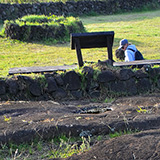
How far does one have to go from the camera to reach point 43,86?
6.55m

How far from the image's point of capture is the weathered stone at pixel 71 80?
6703 mm

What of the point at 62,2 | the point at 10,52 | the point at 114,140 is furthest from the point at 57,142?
the point at 62,2

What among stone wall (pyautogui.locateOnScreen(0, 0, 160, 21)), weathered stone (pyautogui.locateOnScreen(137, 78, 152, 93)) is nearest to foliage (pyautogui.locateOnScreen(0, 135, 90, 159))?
weathered stone (pyautogui.locateOnScreen(137, 78, 152, 93))

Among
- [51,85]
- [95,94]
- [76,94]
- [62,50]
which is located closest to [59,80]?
[51,85]

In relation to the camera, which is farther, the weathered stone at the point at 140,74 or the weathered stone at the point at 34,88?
the weathered stone at the point at 140,74

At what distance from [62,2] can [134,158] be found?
19.1m

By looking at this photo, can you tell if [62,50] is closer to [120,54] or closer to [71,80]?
[120,54]

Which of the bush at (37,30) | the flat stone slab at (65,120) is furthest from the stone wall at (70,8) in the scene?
the flat stone slab at (65,120)

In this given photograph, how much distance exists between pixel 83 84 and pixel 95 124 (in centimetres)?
224

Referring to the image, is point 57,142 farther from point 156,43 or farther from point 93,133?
point 156,43

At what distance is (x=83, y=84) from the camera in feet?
22.2

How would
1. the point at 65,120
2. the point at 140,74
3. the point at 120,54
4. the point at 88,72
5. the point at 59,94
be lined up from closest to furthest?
the point at 65,120, the point at 59,94, the point at 88,72, the point at 140,74, the point at 120,54

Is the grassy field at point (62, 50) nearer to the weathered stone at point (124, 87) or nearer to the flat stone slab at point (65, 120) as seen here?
the weathered stone at point (124, 87)

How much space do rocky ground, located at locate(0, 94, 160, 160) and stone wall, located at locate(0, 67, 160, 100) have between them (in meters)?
0.59
